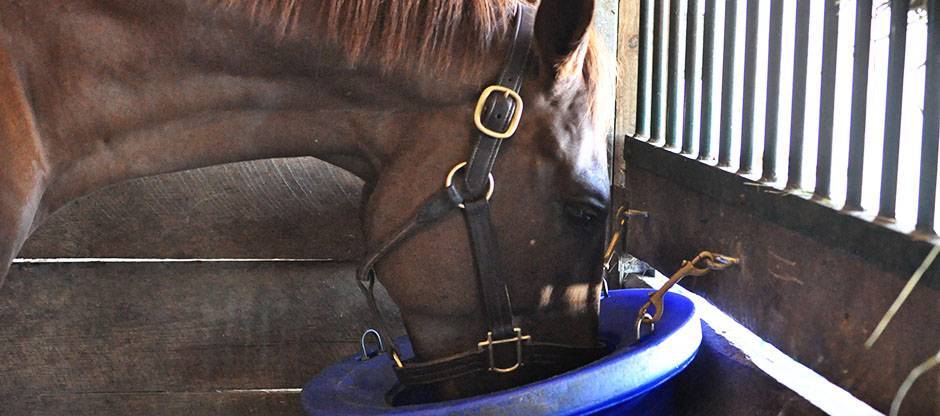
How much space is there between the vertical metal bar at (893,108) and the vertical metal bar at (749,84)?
34 cm

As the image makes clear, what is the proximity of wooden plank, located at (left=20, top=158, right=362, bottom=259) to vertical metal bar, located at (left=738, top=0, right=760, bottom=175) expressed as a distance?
2.70 ft

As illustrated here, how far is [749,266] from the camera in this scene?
1.40 m

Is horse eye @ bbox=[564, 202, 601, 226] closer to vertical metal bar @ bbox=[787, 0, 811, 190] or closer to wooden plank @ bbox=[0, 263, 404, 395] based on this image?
vertical metal bar @ bbox=[787, 0, 811, 190]

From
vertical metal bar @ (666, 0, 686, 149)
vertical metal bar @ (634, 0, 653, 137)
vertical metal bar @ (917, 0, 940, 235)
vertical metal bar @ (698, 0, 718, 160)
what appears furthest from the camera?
vertical metal bar @ (634, 0, 653, 137)

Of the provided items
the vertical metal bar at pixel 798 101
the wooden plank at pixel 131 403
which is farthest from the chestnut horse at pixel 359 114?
the wooden plank at pixel 131 403

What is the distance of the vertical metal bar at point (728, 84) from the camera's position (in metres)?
1.51

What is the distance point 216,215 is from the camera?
1984 millimetres

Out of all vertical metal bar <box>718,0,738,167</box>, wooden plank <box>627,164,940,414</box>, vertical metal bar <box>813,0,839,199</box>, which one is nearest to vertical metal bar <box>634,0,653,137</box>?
wooden plank <box>627,164,940,414</box>

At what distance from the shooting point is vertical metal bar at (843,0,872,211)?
1131mm

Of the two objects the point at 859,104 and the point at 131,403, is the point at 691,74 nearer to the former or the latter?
the point at 859,104

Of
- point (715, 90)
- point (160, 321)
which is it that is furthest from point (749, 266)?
point (160, 321)

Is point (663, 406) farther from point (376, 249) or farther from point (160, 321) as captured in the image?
point (160, 321)

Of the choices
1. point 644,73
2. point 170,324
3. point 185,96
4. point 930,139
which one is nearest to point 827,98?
point 930,139

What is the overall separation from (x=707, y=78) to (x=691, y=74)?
0.24 feet
